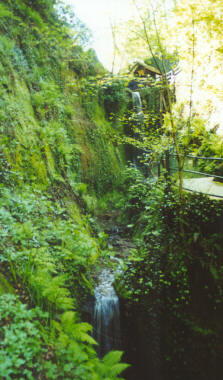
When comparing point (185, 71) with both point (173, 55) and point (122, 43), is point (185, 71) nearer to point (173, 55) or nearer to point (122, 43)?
point (173, 55)

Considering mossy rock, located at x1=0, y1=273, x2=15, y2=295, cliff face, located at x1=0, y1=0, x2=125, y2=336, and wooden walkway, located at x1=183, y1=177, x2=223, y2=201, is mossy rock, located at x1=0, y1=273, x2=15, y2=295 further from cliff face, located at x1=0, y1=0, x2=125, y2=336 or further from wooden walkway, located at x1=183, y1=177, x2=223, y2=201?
wooden walkway, located at x1=183, y1=177, x2=223, y2=201

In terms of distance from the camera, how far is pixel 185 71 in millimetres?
4723

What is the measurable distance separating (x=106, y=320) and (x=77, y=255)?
5.90ft

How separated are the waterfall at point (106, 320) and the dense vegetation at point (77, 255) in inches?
7.9

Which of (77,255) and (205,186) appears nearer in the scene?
(77,255)

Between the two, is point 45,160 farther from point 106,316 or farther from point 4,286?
point 106,316

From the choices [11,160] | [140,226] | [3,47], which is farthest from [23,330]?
[3,47]

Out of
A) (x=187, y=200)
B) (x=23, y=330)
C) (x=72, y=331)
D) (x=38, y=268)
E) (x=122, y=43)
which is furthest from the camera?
(x=187, y=200)

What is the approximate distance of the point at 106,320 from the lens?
16.9 ft

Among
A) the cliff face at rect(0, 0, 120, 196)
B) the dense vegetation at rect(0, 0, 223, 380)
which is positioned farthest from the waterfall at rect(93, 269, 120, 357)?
the cliff face at rect(0, 0, 120, 196)

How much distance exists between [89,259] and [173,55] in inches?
183

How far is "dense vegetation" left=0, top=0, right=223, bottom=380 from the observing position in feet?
9.58

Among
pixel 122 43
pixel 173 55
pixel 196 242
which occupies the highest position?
pixel 122 43

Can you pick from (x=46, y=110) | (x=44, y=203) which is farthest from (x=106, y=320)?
(x=46, y=110)
